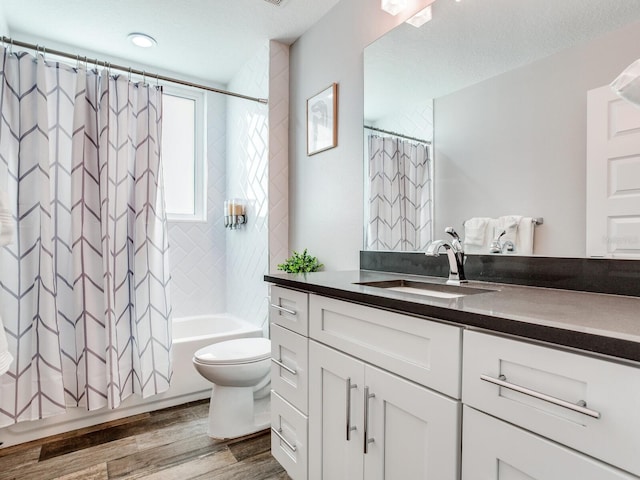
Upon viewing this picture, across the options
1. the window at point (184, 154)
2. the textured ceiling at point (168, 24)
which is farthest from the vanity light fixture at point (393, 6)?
the window at point (184, 154)

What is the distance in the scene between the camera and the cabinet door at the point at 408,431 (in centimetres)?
84

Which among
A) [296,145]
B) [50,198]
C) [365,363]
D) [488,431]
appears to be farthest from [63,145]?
[488,431]

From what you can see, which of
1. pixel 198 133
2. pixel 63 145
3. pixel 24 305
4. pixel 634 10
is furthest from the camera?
pixel 198 133

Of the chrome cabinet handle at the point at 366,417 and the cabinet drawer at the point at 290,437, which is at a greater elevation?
the chrome cabinet handle at the point at 366,417

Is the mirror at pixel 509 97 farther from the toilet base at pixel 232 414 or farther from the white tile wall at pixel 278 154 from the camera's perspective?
the toilet base at pixel 232 414

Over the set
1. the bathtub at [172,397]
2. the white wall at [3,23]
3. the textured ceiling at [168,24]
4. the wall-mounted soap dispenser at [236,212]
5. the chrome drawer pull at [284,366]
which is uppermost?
the textured ceiling at [168,24]

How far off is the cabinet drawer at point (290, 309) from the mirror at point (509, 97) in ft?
1.99

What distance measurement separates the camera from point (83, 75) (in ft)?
6.89

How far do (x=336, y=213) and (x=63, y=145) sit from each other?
157 cm

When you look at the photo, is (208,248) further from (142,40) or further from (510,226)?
(510,226)

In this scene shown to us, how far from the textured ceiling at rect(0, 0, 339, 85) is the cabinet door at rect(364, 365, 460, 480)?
2046mm

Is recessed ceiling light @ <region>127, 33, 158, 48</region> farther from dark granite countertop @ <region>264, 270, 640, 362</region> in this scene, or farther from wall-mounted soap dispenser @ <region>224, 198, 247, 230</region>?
dark granite countertop @ <region>264, 270, 640, 362</region>

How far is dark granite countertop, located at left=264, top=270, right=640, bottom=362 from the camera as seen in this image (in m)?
0.60

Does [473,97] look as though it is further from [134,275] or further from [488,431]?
[134,275]
